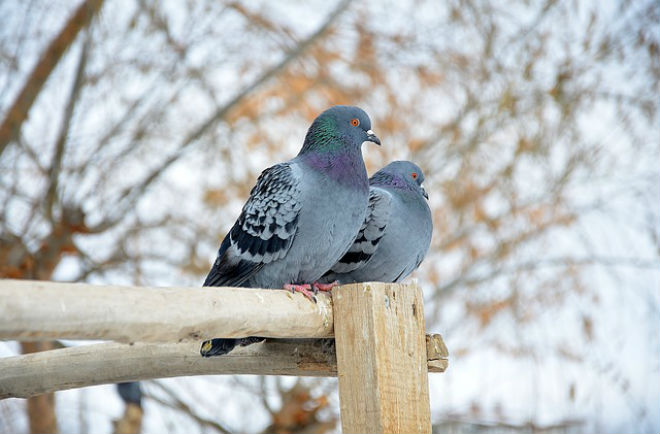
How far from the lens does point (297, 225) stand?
3215mm

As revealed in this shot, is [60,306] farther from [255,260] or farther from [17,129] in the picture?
[17,129]

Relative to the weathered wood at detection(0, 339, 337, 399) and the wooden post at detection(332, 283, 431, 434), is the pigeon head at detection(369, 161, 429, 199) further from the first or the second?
the wooden post at detection(332, 283, 431, 434)

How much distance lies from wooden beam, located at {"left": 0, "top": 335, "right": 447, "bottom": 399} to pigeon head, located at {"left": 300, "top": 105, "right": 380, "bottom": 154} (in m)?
0.86

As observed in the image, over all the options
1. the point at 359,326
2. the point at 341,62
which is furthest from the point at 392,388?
the point at 341,62

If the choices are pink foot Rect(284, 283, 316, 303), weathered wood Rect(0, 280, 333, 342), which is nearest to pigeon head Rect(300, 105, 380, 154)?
pink foot Rect(284, 283, 316, 303)

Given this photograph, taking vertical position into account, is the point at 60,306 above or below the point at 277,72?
below

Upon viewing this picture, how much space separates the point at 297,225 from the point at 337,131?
1.63 feet

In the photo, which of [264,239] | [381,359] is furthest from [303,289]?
[381,359]

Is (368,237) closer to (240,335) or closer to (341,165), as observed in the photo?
(341,165)

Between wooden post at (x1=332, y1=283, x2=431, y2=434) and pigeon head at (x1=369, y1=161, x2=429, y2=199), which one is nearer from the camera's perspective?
wooden post at (x1=332, y1=283, x2=431, y2=434)

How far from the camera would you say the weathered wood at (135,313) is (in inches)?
70.6

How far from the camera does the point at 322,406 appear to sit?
604 centimetres

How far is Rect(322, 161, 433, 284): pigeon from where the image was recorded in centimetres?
365

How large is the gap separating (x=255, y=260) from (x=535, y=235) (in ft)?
10.8
